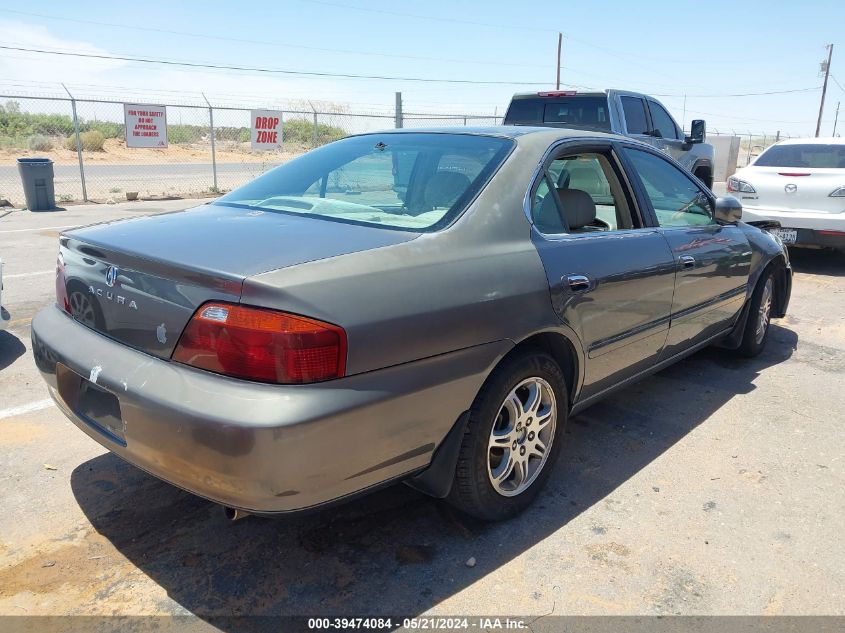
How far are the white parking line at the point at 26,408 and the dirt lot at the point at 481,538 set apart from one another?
0.01m

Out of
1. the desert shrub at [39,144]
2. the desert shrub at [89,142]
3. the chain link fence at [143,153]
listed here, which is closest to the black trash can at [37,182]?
the chain link fence at [143,153]

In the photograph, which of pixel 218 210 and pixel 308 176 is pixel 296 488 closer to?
pixel 218 210

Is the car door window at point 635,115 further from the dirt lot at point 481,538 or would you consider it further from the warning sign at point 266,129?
the warning sign at point 266,129

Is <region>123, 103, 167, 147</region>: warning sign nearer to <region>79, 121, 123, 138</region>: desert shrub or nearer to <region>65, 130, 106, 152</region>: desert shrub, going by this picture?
<region>65, 130, 106, 152</region>: desert shrub

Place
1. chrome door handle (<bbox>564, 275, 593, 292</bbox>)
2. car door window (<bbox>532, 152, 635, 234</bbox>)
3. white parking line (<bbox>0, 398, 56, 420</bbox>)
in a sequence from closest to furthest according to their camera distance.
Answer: chrome door handle (<bbox>564, 275, 593, 292</bbox>) → car door window (<bbox>532, 152, 635, 234</bbox>) → white parking line (<bbox>0, 398, 56, 420</bbox>)

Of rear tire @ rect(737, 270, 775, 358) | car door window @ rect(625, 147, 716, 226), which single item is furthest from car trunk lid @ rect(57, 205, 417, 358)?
rear tire @ rect(737, 270, 775, 358)

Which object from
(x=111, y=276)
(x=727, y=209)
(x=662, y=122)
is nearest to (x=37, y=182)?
(x=662, y=122)

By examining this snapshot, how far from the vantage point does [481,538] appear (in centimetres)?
277

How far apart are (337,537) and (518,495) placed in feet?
2.57

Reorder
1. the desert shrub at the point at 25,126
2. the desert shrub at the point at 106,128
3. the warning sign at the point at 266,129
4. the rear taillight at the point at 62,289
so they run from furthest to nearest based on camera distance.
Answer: the desert shrub at the point at 106,128 < the desert shrub at the point at 25,126 < the warning sign at the point at 266,129 < the rear taillight at the point at 62,289

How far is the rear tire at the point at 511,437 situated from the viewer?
258 cm

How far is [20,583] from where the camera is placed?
94.7 inches

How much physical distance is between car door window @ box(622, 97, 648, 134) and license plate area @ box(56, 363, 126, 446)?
8.36m

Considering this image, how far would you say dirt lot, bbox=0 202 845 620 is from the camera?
7.86 feet
